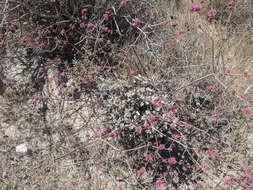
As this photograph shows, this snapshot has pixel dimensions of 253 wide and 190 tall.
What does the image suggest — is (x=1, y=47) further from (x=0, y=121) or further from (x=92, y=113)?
(x=92, y=113)

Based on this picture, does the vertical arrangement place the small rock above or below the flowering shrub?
below

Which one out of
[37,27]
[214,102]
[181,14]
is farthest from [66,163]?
[181,14]

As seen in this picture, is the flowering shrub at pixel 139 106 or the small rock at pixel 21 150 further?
the small rock at pixel 21 150

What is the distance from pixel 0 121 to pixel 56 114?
0.69m

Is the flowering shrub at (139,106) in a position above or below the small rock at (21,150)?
above

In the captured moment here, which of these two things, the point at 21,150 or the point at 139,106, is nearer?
the point at 139,106

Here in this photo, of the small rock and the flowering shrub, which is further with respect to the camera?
the small rock

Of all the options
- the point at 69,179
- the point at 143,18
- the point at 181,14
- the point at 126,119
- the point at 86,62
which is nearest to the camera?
the point at 126,119

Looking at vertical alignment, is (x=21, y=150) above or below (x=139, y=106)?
below

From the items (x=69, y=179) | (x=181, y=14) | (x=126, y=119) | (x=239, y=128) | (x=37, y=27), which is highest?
(x=181, y=14)

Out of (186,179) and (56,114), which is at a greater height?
(56,114)

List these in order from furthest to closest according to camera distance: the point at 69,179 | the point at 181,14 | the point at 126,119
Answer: the point at 181,14, the point at 69,179, the point at 126,119

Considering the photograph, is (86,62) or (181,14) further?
(181,14)

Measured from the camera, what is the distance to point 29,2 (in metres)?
2.27
